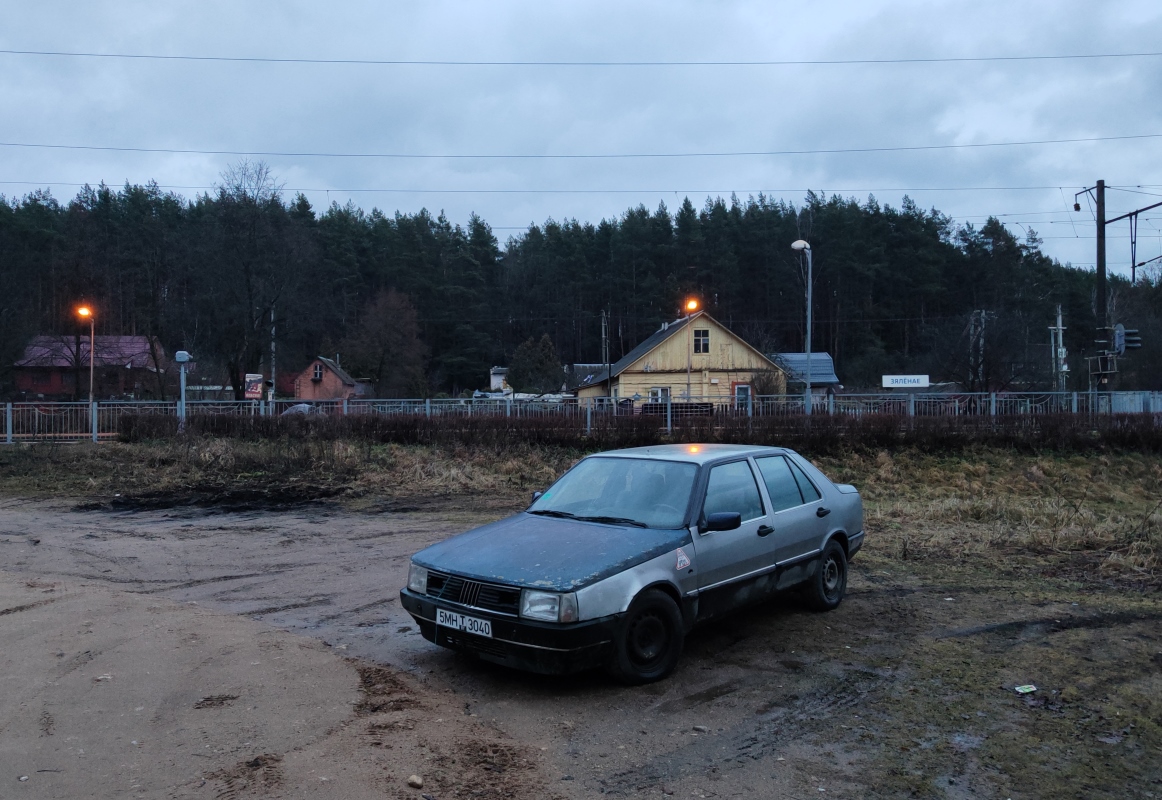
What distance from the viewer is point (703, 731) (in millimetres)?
4555

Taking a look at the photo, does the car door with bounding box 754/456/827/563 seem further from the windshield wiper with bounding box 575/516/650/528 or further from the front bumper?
the front bumper

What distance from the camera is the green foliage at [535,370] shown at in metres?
59.3

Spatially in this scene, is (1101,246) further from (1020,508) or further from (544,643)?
(544,643)

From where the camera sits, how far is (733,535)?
594cm

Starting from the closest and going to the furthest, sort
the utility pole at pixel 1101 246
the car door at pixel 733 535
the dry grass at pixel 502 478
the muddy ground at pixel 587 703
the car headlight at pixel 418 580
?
1. the muddy ground at pixel 587 703
2. the car headlight at pixel 418 580
3. the car door at pixel 733 535
4. the dry grass at pixel 502 478
5. the utility pole at pixel 1101 246

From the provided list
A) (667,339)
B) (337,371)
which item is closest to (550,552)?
(667,339)

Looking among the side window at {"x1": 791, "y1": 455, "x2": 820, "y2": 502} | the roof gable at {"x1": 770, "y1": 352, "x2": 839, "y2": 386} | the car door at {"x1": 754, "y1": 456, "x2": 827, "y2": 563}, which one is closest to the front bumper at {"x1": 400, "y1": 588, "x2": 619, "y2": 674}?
the car door at {"x1": 754, "y1": 456, "x2": 827, "y2": 563}

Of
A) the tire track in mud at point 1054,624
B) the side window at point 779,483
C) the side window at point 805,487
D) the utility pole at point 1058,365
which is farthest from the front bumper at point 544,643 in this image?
the utility pole at point 1058,365

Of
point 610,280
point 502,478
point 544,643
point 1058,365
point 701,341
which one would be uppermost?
point 610,280

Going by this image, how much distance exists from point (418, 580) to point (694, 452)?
2.44 m

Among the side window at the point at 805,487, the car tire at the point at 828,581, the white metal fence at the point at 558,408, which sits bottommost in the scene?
the car tire at the point at 828,581

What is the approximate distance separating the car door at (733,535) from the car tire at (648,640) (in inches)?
15.1

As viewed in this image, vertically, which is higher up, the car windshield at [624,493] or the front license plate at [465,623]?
the car windshield at [624,493]

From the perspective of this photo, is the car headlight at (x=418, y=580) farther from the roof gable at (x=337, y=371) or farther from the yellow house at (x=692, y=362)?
the roof gable at (x=337, y=371)
